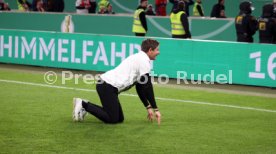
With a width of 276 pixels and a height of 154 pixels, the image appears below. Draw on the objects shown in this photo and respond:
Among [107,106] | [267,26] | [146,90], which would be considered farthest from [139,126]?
[267,26]

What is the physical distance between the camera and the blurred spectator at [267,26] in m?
18.5

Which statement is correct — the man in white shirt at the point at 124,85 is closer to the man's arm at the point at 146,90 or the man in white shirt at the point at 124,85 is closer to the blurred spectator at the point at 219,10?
the man's arm at the point at 146,90

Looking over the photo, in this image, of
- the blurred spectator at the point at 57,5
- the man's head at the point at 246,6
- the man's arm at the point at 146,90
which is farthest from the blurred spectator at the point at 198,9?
the man's arm at the point at 146,90

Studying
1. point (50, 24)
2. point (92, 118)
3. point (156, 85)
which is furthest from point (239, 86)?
point (50, 24)

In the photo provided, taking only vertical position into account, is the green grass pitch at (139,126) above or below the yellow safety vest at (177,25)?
below

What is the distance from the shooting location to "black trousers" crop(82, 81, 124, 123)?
11.7m

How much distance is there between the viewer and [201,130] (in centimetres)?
1164

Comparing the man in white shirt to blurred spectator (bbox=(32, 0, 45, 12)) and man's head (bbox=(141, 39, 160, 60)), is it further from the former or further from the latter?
blurred spectator (bbox=(32, 0, 45, 12))

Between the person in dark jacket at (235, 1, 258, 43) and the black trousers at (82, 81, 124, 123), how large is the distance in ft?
24.7

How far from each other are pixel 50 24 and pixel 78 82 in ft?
35.2

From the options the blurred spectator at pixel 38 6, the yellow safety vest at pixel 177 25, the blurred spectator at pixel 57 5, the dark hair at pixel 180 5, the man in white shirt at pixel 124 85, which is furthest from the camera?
the blurred spectator at pixel 38 6

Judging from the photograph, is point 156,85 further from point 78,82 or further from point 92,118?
point 92,118

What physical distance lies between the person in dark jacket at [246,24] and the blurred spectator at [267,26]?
200mm

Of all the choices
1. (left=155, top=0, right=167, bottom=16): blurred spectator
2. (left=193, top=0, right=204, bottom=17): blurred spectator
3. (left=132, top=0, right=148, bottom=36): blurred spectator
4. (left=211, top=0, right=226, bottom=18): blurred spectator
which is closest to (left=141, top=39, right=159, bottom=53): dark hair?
(left=132, top=0, right=148, bottom=36): blurred spectator
